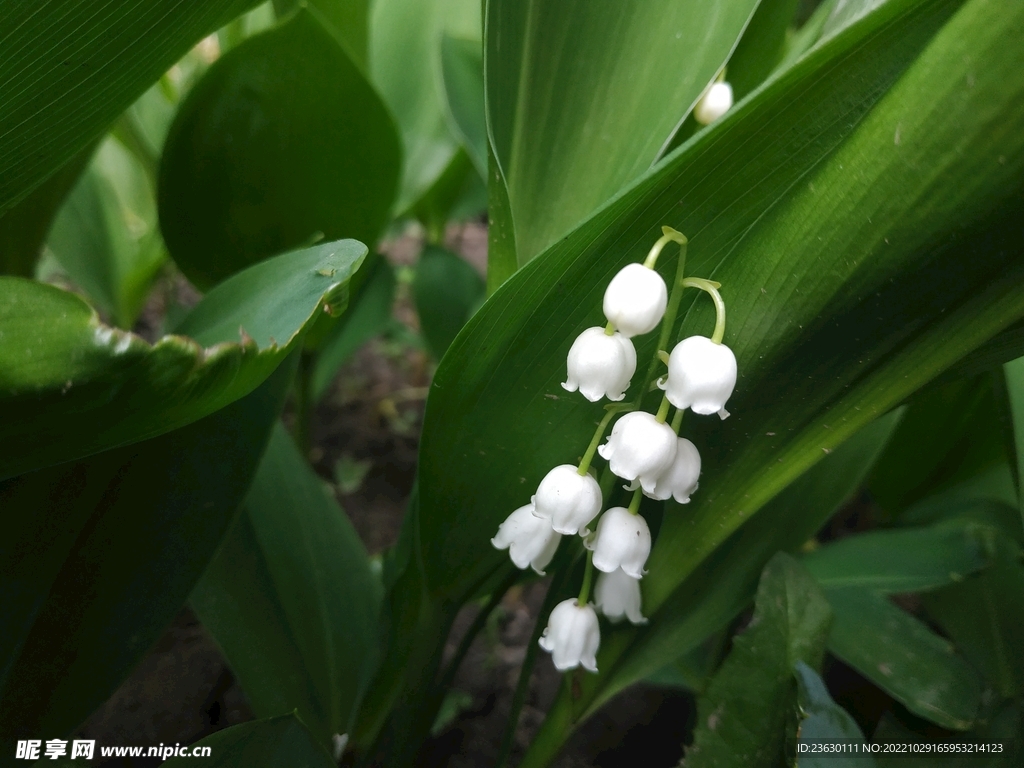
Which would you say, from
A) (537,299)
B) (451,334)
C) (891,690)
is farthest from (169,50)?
(891,690)

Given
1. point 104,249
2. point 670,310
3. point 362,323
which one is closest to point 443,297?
point 362,323

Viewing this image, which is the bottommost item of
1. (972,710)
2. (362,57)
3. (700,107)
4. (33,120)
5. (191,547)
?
(972,710)

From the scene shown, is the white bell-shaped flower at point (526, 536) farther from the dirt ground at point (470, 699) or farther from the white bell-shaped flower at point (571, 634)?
the dirt ground at point (470, 699)

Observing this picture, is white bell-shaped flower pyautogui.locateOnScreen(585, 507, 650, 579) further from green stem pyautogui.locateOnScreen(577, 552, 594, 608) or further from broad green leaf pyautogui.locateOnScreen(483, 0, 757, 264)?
broad green leaf pyautogui.locateOnScreen(483, 0, 757, 264)

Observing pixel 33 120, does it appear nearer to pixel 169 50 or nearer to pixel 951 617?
pixel 169 50

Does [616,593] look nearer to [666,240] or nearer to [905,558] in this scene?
[666,240]

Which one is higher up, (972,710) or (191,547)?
(191,547)

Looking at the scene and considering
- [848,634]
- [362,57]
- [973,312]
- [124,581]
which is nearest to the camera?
[973,312]
